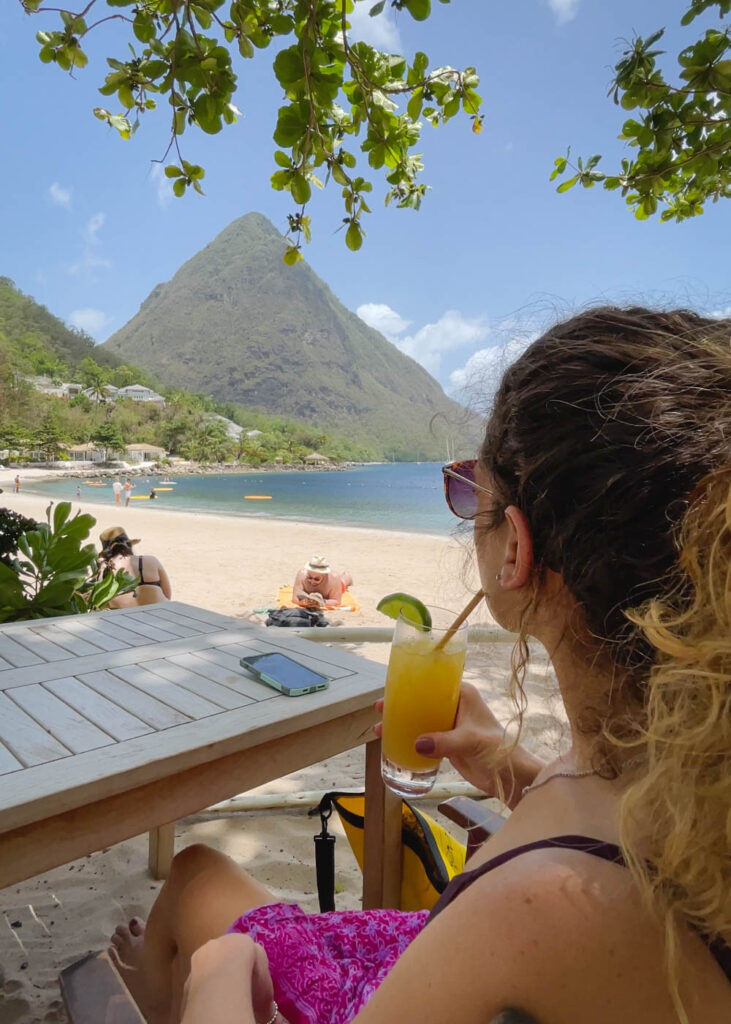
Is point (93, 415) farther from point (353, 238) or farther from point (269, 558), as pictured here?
point (353, 238)

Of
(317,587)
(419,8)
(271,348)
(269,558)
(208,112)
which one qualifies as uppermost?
(271,348)

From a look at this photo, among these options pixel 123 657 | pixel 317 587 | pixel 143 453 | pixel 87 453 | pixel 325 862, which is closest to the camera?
pixel 325 862

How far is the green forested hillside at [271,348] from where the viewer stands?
4311 inches

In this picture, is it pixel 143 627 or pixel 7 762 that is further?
pixel 143 627

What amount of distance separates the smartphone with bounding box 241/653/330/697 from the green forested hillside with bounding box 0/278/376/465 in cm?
5591

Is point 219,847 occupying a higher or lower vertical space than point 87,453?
lower

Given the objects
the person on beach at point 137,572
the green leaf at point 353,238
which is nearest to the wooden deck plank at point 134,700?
the green leaf at point 353,238

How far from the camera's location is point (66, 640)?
5.16 feet

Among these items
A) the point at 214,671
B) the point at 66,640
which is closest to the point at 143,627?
the point at 66,640

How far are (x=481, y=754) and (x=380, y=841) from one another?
0.45 meters

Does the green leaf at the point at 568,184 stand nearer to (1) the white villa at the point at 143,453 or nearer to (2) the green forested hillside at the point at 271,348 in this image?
(1) the white villa at the point at 143,453

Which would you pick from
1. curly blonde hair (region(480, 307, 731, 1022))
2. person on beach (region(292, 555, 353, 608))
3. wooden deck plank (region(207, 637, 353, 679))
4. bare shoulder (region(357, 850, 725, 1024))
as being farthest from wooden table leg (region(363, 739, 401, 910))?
person on beach (region(292, 555, 353, 608))

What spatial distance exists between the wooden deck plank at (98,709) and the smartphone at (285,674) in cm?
28

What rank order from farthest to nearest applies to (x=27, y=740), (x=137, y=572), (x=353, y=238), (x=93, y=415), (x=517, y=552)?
1. (x=93, y=415)
2. (x=137, y=572)
3. (x=353, y=238)
4. (x=27, y=740)
5. (x=517, y=552)
